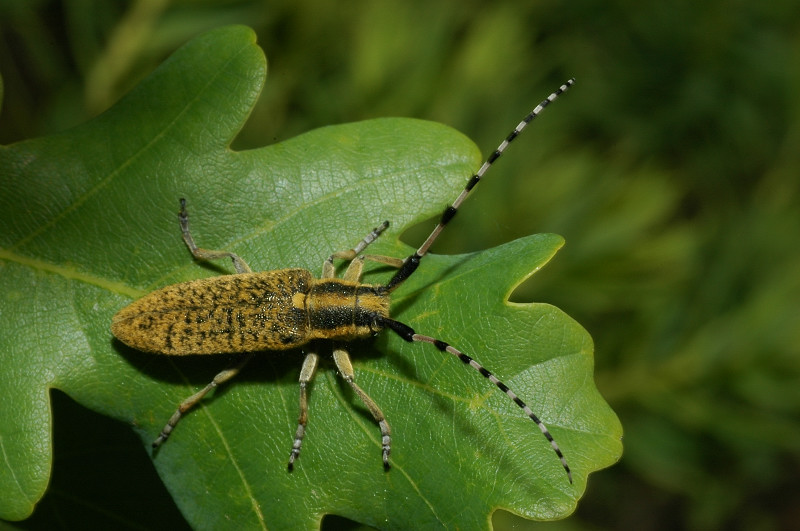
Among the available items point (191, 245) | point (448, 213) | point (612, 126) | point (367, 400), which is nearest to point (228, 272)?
point (191, 245)

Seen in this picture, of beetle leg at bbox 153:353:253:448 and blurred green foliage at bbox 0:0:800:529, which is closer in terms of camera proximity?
beetle leg at bbox 153:353:253:448

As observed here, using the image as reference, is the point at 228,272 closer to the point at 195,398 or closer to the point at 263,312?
the point at 263,312

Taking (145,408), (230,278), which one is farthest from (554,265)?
(145,408)

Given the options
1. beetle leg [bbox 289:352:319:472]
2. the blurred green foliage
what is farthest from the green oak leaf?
the blurred green foliage

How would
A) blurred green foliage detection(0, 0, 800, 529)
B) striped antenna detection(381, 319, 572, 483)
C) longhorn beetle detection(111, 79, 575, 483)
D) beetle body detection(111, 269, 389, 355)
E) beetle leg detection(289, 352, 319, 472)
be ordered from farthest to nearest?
blurred green foliage detection(0, 0, 800, 529) < beetle body detection(111, 269, 389, 355) < longhorn beetle detection(111, 79, 575, 483) < beetle leg detection(289, 352, 319, 472) < striped antenna detection(381, 319, 572, 483)

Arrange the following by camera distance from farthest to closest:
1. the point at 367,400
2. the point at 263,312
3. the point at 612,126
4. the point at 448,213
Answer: the point at 612,126
the point at 263,312
the point at 448,213
the point at 367,400

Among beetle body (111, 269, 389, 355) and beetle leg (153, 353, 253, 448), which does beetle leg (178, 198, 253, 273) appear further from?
beetle leg (153, 353, 253, 448)
